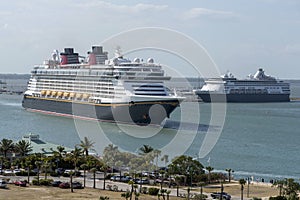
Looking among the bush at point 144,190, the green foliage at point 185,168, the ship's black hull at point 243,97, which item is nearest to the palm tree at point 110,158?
the green foliage at point 185,168

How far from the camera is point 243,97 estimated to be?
10044cm

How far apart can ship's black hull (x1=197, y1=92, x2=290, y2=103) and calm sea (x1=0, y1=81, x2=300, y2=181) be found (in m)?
36.2

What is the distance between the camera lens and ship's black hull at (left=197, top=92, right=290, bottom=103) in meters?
97.2

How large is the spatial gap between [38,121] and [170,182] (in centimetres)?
3330

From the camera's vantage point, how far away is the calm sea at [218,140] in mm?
32406

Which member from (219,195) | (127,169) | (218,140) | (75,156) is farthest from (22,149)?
(218,140)

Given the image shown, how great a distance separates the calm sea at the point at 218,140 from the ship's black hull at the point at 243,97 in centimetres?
3622

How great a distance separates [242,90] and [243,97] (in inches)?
53.0

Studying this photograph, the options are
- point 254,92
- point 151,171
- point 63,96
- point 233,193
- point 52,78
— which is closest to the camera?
point 233,193

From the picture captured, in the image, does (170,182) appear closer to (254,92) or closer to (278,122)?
(278,122)

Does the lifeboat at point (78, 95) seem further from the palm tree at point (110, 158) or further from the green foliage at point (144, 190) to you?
the green foliage at point (144, 190)

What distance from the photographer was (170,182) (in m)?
25.6

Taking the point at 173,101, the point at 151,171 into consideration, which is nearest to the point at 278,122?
the point at 173,101

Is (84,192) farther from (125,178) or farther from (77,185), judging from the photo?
(125,178)
